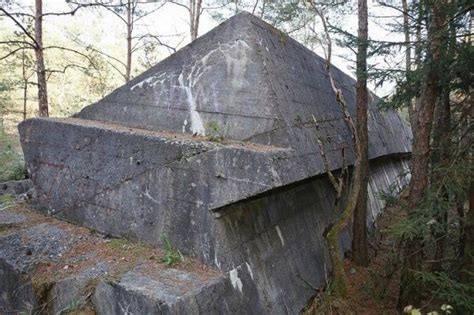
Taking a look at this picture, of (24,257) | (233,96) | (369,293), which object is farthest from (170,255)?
(369,293)

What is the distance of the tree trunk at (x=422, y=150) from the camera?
442 cm

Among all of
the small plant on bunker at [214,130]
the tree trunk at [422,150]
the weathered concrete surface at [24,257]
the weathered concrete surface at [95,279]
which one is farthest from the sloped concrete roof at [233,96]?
the weathered concrete surface at [24,257]

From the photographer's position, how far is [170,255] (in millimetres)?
3723

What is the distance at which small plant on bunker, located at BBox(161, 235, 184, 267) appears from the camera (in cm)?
367

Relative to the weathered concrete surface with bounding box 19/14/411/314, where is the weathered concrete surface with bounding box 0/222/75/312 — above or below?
below

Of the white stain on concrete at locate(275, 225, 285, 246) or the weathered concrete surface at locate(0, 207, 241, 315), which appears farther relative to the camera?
the white stain on concrete at locate(275, 225, 285, 246)

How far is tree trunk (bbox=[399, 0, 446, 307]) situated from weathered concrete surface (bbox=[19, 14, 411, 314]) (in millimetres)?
1146

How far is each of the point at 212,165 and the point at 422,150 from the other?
2.89 meters

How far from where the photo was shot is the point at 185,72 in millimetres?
4879

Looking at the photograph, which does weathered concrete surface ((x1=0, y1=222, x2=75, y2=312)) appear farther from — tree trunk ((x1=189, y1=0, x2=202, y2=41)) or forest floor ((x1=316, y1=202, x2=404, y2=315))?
tree trunk ((x1=189, y1=0, x2=202, y2=41))

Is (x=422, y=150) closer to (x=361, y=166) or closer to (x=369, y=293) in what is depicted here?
(x=361, y=166)

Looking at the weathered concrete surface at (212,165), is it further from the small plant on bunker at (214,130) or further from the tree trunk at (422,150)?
the tree trunk at (422,150)

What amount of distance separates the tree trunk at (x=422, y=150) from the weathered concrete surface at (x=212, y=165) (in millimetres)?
1146

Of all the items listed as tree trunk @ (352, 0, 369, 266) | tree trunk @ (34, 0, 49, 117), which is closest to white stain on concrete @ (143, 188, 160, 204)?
tree trunk @ (352, 0, 369, 266)
